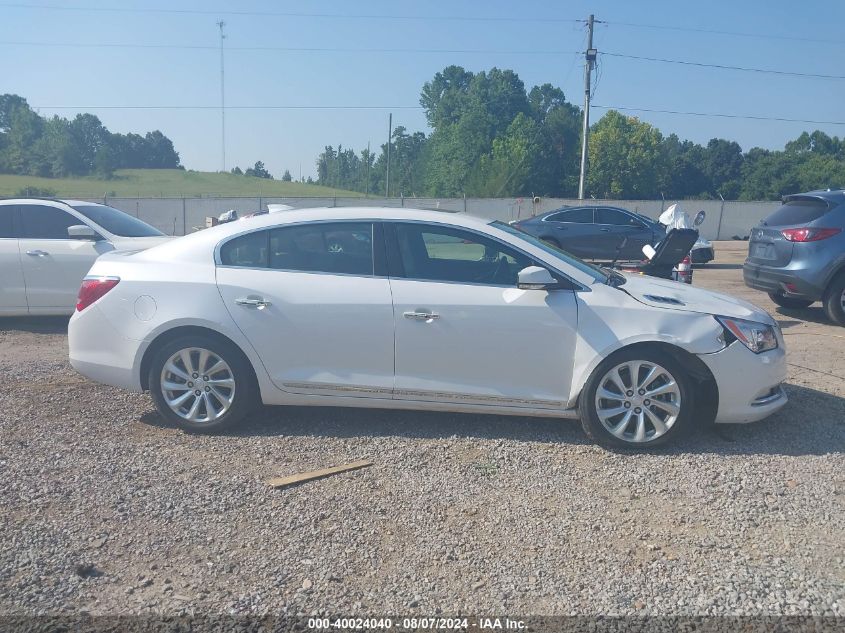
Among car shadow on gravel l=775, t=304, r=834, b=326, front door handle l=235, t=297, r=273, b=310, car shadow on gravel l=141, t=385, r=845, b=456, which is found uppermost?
front door handle l=235, t=297, r=273, b=310

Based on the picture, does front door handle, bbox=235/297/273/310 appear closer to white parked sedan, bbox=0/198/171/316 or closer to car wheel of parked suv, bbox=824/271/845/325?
white parked sedan, bbox=0/198/171/316

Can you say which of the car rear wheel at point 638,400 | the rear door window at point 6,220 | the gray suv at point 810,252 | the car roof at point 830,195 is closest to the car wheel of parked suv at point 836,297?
the gray suv at point 810,252

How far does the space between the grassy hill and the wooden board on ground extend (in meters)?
51.5

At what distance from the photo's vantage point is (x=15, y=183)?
2211 inches

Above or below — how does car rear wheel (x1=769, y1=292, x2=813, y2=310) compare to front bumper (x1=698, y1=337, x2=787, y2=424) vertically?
below

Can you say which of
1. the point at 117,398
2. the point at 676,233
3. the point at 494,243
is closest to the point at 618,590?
the point at 494,243

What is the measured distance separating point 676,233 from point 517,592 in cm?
580

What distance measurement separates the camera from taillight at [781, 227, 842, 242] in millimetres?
9180

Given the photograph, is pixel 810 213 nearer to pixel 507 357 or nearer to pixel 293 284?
pixel 507 357

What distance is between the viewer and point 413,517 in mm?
3973

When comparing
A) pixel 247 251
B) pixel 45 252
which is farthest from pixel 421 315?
pixel 45 252

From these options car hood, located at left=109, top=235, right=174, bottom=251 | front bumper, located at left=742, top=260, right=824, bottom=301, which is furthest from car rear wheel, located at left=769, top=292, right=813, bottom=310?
car hood, located at left=109, top=235, right=174, bottom=251

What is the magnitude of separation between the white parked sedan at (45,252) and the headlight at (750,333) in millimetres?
6721

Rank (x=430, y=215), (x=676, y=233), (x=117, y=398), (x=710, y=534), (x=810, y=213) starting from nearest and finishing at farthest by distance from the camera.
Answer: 1. (x=710, y=534)
2. (x=430, y=215)
3. (x=117, y=398)
4. (x=676, y=233)
5. (x=810, y=213)
